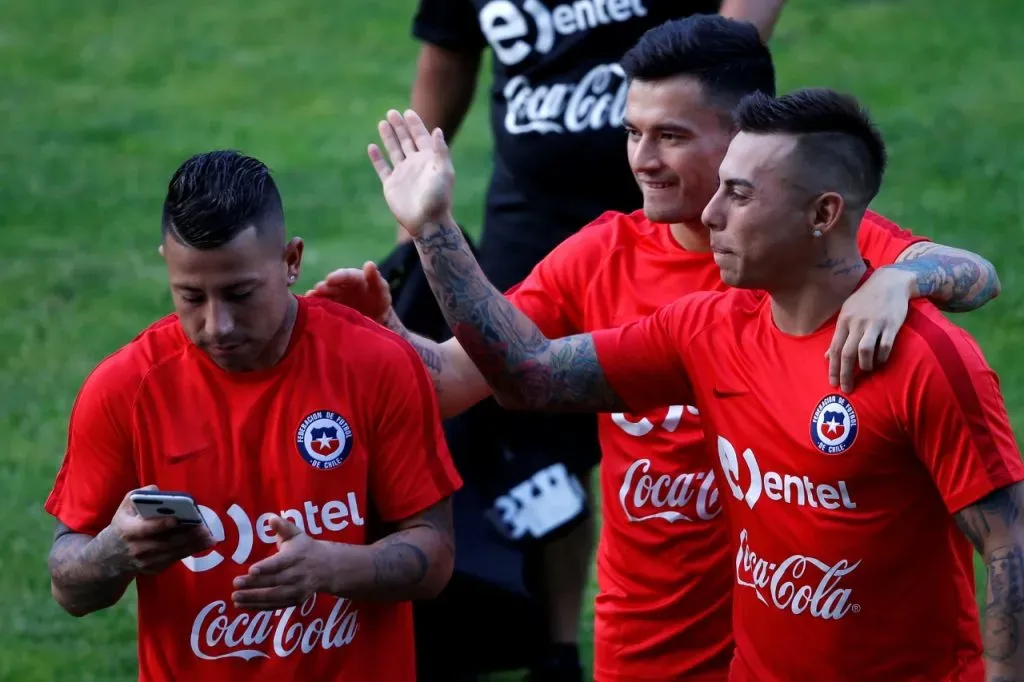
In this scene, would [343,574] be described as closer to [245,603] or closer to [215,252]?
[245,603]

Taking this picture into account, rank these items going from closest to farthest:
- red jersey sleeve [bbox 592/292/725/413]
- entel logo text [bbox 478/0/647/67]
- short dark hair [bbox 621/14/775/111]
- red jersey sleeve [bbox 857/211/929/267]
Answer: red jersey sleeve [bbox 592/292/725/413] < red jersey sleeve [bbox 857/211/929/267] < short dark hair [bbox 621/14/775/111] < entel logo text [bbox 478/0/647/67]

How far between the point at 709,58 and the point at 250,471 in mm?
1552

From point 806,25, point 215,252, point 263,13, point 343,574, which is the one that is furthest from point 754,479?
point 263,13

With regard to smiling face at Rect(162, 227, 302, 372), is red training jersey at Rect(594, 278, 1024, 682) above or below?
below

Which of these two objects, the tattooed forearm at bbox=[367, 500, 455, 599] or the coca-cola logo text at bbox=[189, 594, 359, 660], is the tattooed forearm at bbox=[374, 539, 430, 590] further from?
the coca-cola logo text at bbox=[189, 594, 359, 660]

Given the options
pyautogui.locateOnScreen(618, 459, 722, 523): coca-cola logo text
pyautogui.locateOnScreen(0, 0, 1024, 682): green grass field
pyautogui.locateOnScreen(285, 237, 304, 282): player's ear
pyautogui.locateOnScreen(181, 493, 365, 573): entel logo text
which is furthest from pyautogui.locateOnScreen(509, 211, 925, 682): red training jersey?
pyautogui.locateOnScreen(0, 0, 1024, 682): green grass field

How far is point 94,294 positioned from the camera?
35.1 feet

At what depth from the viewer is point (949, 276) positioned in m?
3.77

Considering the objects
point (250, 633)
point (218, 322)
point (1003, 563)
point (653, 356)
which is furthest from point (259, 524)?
point (1003, 563)

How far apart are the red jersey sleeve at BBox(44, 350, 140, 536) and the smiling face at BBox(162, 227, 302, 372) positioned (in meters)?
0.20

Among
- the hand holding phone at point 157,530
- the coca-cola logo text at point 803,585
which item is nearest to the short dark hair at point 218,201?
the hand holding phone at point 157,530

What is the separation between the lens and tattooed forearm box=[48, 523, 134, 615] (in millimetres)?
3480

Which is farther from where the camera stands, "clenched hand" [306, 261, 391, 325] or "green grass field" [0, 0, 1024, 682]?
"green grass field" [0, 0, 1024, 682]

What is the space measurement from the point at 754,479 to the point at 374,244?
823 centimetres
